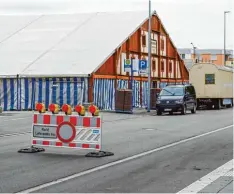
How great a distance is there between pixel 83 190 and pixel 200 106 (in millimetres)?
36699

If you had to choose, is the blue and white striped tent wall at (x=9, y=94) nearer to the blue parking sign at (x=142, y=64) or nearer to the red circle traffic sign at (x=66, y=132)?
the blue parking sign at (x=142, y=64)

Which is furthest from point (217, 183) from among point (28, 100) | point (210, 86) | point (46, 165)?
point (210, 86)

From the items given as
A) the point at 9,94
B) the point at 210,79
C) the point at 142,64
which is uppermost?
the point at 142,64

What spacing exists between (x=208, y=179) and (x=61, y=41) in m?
33.2

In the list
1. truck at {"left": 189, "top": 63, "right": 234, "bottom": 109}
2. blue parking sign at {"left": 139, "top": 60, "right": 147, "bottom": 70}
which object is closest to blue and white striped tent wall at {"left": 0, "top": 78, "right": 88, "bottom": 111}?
blue parking sign at {"left": 139, "top": 60, "right": 147, "bottom": 70}

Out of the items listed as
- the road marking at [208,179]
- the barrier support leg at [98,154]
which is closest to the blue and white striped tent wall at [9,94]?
the barrier support leg at [98,154]

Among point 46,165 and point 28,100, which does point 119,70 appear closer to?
point 28,100

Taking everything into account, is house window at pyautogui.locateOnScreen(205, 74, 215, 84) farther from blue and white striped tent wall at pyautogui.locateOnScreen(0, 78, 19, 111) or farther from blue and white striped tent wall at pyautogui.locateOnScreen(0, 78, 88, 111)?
blue and white striped tent wall at pyautogui.locateOnScreen(0, 78, 19, 111)

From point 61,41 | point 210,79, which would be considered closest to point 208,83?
point 210,79

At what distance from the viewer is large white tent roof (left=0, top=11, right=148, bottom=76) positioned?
37.6 m

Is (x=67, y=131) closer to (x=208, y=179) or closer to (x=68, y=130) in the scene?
(x=68, y=130)

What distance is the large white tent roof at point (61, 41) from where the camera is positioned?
37.6 meters

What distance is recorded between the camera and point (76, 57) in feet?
127

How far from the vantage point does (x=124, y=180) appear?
31.8 ft
